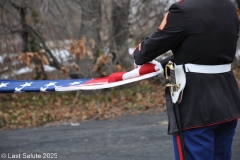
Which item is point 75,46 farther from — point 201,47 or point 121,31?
point 201,47

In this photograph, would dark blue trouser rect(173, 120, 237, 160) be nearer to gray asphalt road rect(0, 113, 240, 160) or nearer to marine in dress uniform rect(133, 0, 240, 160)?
marine in dress uniform rect(133, 0, 240, 160)

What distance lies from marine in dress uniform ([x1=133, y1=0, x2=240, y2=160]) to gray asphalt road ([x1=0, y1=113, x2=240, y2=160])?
2.35m

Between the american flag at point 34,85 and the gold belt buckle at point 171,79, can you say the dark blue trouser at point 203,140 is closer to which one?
the gold belt buckle at point 171,79

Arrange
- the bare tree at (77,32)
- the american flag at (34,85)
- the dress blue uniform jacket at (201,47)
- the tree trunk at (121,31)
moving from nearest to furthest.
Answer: the dress blue uniform jacket at (201,47), the american flag at (34,85), the bare tree at (77,32), the tree trunk at (121,31)

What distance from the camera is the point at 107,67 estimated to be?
1143 cm

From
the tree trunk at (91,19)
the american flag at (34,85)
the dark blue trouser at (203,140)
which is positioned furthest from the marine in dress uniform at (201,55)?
the tree trunk at (91,19)

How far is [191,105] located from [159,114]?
5926mm

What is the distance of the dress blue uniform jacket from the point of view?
3.47 meters

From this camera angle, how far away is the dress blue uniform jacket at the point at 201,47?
3.47 m

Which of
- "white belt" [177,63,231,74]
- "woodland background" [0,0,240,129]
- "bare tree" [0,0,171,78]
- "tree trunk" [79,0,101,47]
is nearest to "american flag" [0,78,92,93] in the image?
"white belt" [177,63,231,74]

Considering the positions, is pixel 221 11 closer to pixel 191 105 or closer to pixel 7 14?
pixel 191 105

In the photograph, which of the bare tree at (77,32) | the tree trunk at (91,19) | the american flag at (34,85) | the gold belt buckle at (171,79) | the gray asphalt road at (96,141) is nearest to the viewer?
the gold belt buckle at (171,79)

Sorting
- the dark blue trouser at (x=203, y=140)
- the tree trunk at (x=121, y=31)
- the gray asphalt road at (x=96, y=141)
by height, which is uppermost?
the tree trunk at (x=121, y=31)

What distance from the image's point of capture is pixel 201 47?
11.5 ft
